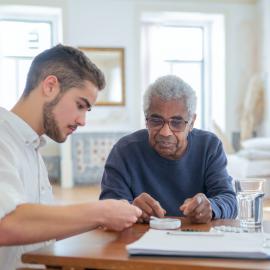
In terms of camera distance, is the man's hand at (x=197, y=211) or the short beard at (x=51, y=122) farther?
the man's hand at (x=197, y=211)

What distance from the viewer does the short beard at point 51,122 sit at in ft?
4.38

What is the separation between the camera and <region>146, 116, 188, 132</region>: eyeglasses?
1809 millimetres

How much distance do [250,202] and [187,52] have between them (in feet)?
21.4

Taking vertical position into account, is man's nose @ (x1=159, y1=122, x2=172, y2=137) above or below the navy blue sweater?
above

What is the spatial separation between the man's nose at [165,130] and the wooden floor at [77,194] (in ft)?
10.9

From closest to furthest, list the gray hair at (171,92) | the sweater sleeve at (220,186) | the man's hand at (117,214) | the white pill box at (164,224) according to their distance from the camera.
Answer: the man's hand at (117,214) → the white pill box at (164,224) → the sweater sleeve at (220,186) → the gray hair at (171,92)

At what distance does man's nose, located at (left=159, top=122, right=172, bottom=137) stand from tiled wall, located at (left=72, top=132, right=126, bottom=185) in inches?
204

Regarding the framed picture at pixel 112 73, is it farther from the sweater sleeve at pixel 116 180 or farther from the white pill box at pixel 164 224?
the white pill box at pixel 164 224

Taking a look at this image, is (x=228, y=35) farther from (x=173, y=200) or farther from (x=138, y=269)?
(x=138, y=269)

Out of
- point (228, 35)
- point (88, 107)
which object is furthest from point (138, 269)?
point (228, 35)

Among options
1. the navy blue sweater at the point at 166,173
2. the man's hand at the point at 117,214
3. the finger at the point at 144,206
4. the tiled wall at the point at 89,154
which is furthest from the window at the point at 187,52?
the man's hand at the point at 117,214

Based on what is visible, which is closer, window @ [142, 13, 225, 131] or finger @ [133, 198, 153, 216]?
finger @ [133, 198, 153, 216]

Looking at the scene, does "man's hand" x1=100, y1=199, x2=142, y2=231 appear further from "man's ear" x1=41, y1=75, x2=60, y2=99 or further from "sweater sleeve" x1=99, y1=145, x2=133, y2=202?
"sweater sleeve" x1=99, y1=145, x2=133, y2=202

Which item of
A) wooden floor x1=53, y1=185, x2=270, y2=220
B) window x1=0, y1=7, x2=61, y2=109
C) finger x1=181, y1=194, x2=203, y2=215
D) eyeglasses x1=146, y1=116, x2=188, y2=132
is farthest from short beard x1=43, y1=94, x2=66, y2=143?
window x1=0, y1=7, x2=61, y2=109
